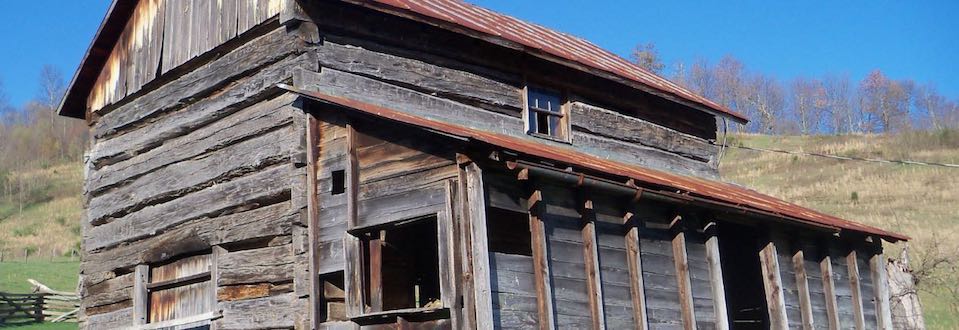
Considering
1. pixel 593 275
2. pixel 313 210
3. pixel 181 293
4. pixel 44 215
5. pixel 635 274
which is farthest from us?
pixel 44 215

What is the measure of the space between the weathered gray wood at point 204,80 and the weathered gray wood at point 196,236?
5.67 ft

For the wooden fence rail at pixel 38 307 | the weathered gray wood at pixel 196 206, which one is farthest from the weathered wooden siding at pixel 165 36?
the wooden fence rail at pixel 38 307

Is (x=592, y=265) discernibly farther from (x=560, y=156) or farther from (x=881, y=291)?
(x=881, y=291)

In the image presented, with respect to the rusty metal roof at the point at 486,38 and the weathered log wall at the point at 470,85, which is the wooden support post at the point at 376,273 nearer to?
the weathered log wall at the point at 470,85

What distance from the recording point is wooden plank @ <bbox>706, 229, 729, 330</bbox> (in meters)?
11.7

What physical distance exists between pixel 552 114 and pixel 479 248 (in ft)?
17.3

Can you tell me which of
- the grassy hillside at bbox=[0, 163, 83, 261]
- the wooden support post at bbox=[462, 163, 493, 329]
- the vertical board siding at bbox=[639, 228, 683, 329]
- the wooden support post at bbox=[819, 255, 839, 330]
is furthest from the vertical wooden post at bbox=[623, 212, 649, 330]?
the grassy hillside at bbox=[0, 163, 83, 261]

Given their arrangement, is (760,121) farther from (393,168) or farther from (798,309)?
(393,168)

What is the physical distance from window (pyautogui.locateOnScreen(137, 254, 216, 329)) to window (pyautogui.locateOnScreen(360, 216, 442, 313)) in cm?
229

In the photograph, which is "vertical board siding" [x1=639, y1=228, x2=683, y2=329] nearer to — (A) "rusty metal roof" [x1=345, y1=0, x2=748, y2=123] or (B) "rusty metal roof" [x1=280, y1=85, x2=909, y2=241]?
(B) "rusty metal roof" [x1=280, y1=85, x2=909, y2=241]

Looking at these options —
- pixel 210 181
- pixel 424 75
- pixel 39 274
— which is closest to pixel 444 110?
pixel 424 75

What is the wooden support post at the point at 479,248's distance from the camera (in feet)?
27.7

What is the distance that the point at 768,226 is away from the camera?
12.8 meters

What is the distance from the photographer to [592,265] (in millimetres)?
9805
